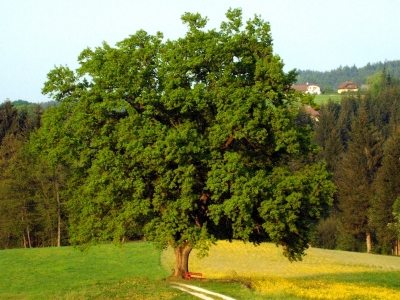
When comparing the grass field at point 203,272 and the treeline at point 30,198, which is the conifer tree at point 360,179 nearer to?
the grass field at point 203,272

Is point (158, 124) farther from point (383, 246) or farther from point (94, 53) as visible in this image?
point (383, 246)

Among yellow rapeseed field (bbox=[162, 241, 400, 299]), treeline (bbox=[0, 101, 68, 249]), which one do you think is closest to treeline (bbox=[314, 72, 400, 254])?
yellow rapeseed field (bbox=[162, 241, 400, 299])

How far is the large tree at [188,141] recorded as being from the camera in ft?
89.4

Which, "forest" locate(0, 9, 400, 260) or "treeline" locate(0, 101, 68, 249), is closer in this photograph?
"forest" locate(0, 9, 400, 260)

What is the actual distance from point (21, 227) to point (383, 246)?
150 feet

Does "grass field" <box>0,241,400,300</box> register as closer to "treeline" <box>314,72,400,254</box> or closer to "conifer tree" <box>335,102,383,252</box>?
"treeline" <box>314,72,400,254</box>

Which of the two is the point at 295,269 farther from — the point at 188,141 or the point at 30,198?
the point at 30,198

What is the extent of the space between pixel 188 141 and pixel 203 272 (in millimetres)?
18153

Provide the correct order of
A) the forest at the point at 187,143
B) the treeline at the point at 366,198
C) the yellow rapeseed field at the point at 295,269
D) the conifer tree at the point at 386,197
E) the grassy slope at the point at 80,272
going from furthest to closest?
the treeline at the point at 366,198
the conifer tree at the point at 386,197
the yellow rapeseed field at the point at 295,269
the grassy slope at the point at 80,272
the forest at the point at 187,143

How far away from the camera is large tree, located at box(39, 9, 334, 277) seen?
89.4 ft

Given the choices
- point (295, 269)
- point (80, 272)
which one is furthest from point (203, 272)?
point (80, 272)

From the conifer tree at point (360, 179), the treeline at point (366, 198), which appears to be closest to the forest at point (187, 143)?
the treeline at point (366, 198)

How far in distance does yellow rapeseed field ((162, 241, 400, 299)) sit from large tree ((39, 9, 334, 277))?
329cm

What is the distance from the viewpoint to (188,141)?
1069 inches
